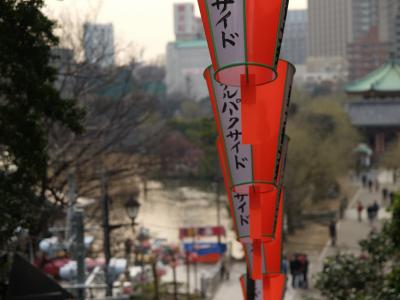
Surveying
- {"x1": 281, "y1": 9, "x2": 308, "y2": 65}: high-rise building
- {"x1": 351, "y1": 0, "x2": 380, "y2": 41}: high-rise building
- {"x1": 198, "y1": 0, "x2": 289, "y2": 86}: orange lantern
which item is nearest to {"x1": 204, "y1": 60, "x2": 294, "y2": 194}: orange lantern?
{"x1": 198, "y1": 0, "x2": 289, "y2": 86}: orange lantern

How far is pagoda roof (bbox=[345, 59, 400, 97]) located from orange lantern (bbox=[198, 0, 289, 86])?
4514 centimetres

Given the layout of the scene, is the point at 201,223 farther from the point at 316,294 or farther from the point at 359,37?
the point at 359,37

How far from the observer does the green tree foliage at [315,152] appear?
2689cm

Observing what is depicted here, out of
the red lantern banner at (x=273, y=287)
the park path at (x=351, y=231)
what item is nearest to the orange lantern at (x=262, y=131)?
the red lantern banner at (x=273, y=287)

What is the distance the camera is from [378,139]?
160ft

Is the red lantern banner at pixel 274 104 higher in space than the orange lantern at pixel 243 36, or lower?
lower

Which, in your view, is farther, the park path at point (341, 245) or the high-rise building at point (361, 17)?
the high-rise building at point (361, 17)

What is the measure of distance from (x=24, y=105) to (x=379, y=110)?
42484 mm

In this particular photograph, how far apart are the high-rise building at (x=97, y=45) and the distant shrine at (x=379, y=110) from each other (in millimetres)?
30769

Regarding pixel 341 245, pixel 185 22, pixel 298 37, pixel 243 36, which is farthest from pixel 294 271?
pixel 185 22

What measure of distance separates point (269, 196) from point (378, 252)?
6429 mm

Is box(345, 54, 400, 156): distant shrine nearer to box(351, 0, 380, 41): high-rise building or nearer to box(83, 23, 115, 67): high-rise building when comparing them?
box(83, 23, 115, 67): high-rise building

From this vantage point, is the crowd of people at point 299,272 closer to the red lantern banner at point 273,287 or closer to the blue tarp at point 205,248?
the blue tarp at point 205,248

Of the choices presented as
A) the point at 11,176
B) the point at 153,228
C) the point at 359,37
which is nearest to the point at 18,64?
the point at 11,176
